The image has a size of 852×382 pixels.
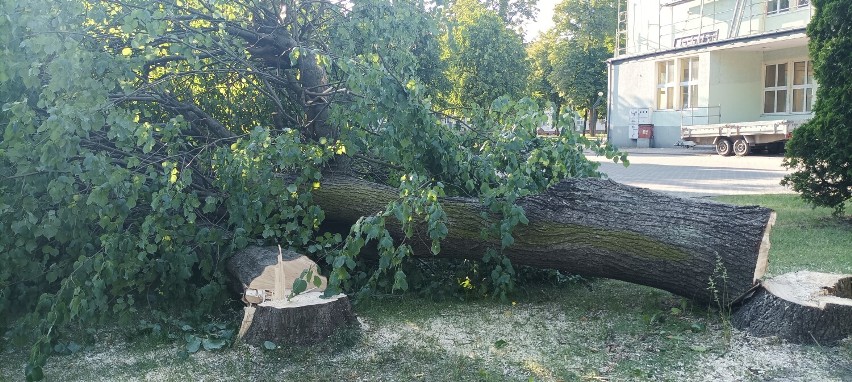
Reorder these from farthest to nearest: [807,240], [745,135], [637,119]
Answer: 1. [637,119]
2. [745,135]
3. [807,240]

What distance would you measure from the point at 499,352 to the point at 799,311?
1.70 meters

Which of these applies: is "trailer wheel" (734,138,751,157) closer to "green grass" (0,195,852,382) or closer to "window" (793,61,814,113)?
"window" (793,61,814,113)

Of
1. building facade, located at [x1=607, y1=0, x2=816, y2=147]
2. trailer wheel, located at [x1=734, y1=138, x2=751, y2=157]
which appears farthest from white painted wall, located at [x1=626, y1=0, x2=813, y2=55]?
trailer wheel, located at [x1=734, y1=138, x2=751, y2=157]

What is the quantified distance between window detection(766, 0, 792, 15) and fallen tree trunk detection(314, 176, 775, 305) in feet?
75.6

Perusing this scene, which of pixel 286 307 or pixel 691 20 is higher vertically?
pixel 691 20

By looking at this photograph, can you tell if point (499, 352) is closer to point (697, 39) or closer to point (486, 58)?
point (486, 58)

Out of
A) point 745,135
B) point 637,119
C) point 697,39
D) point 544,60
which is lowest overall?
point 745,135

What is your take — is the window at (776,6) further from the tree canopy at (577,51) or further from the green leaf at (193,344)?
the green leaf at (193,344)

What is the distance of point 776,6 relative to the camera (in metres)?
25.2

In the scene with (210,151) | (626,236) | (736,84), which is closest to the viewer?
(626,236)

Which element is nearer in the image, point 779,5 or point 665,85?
point 779,5

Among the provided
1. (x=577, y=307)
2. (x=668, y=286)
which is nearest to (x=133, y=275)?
(x=577, y=307)

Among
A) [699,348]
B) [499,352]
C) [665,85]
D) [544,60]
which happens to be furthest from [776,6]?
[499,352]

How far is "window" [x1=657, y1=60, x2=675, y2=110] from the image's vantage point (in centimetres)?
2875
